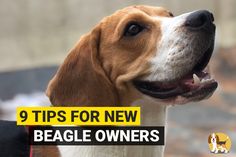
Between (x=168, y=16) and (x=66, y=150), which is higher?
(x=168, y=16)

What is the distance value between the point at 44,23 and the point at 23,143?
6.99ft

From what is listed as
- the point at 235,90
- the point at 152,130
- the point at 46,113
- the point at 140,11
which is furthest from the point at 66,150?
the point at 235,90

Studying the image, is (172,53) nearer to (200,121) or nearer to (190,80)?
(190,80)

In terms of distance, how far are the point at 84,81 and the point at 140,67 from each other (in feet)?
0.45

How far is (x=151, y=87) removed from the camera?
132cm

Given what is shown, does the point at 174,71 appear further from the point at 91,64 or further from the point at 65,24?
the point at 65,24

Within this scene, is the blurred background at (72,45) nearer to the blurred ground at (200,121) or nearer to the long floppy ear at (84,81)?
the blurred ground at (200,121)

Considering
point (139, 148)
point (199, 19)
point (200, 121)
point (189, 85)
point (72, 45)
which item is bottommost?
point (139, 148)

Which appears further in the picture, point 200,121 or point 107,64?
point 200,121

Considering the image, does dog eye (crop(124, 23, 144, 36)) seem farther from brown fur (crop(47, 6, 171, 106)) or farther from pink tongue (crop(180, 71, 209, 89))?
pink tongue (crop(180, 71, 209, 89))

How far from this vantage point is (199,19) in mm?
1254

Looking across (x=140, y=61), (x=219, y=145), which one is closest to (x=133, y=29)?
(x=140, y=61)

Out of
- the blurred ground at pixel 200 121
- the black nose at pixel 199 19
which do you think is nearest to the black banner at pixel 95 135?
the black nose at pixel 199 19

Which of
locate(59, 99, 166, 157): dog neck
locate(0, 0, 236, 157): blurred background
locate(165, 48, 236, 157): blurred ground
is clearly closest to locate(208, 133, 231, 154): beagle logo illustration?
locate(59, 99, 166, 157): dog neck
